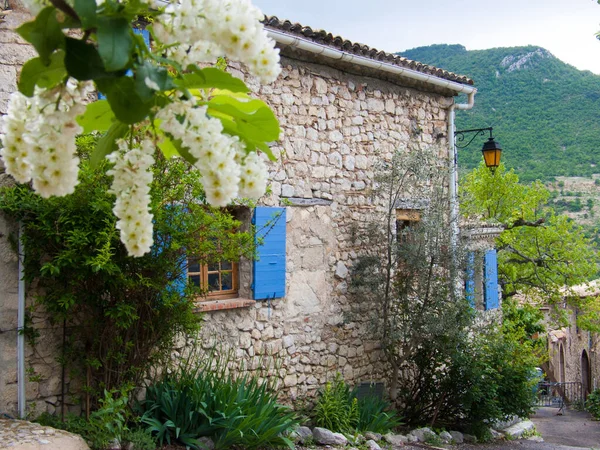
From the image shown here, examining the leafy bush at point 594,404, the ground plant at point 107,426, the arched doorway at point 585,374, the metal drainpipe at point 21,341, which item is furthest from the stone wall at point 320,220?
the arched doorway at point 585,374

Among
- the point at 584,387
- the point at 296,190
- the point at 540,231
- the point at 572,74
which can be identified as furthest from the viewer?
the point at 572,74

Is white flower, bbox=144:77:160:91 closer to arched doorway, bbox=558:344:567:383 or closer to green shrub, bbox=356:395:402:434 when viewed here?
green shrub, bbox=356:395:402:434

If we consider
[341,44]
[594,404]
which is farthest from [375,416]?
[594,404]

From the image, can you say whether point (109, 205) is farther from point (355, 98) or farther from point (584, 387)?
point (584, 387)

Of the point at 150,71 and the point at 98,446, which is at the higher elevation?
the point at 150,71

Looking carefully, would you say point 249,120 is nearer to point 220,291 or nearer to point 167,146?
point 167,146

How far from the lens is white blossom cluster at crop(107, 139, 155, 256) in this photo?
1.56 meters

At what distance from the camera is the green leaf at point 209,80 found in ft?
5.11

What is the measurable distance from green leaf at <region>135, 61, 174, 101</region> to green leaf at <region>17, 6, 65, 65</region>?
0.17 meters

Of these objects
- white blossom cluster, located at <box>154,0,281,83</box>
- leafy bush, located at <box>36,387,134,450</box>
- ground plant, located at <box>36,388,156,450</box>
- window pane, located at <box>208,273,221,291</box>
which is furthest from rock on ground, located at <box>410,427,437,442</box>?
white blossom cluster, located at <box>154,0,281,83</box>

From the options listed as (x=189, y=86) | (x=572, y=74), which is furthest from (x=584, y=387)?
(x=189, y=86)

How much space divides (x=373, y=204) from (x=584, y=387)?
17.8 meters

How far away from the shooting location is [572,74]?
102 feet

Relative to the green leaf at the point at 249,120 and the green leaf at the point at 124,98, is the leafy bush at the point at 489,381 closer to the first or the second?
the green leaf at the point at 249,120
